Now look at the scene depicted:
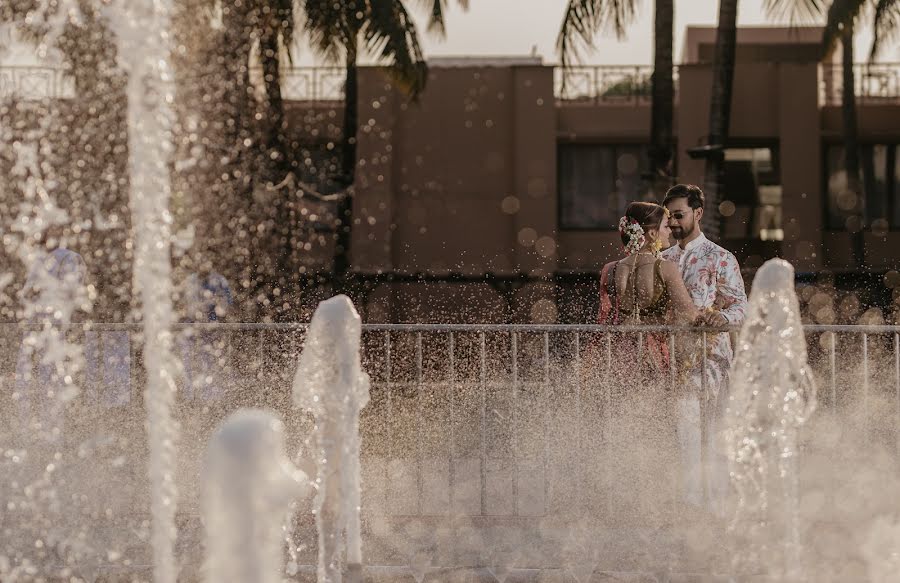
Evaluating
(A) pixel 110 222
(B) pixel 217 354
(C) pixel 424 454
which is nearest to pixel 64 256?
(B) pixel 217 354

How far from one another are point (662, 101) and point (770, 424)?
36.9 feet

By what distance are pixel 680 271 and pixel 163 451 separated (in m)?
3.05

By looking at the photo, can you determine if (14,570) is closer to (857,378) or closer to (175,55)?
(857,378)

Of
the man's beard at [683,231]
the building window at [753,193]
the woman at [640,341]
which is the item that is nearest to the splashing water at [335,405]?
the woman at [640,341]

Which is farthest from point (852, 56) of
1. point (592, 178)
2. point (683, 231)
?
point (683, 231)

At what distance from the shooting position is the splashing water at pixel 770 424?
473 cm

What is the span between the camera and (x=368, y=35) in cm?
1625

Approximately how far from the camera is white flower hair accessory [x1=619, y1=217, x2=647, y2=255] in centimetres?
605

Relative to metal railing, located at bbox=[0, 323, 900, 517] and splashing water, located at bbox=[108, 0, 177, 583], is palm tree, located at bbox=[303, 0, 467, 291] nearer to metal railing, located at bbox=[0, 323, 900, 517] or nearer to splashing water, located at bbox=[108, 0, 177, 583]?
splashing water, located at bbox=[108, 0, 177, 583]

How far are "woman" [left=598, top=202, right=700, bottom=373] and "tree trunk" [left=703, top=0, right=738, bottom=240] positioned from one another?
9992 mm

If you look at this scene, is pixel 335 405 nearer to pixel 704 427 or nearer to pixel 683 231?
pixel 704 427

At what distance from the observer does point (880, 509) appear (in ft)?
19.4

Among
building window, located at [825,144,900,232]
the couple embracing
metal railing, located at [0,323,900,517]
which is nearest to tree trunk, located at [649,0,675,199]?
building window, located at [825,144,900,232]

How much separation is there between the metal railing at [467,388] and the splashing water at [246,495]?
3052 mm
